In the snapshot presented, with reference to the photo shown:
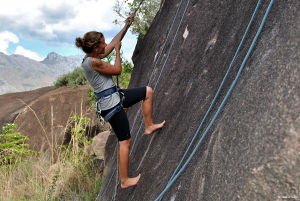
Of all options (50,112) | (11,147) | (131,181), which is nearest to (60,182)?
(11,147)

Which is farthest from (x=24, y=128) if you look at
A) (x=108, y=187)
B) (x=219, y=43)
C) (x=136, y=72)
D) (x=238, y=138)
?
(x=238, y=138)

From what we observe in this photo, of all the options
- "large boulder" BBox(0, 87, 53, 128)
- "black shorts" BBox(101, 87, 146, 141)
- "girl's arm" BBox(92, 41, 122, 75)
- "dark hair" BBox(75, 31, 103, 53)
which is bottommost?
"black shorts" BBox(101, 87, 146, 141)

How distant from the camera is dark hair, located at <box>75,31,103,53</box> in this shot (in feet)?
10.3

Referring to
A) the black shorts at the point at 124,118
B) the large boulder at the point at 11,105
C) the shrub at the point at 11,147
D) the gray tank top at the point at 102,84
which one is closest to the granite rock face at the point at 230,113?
the black shorts at the point at 124,118

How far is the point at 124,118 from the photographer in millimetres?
3314

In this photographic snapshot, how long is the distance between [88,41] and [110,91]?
558mm

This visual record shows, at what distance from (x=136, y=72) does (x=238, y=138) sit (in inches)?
172

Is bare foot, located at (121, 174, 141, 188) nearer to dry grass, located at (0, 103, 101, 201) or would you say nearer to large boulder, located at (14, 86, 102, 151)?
dry grass, located at (0, 103, 101, 201)

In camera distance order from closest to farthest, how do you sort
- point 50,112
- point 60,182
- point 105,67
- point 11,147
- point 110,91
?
point 105,67
point 110,91
point 60,182
point 11,147
point 50,112

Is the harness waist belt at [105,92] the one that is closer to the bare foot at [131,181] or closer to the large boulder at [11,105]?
the bare foot at [131,181]

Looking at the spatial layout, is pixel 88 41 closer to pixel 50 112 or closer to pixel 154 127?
pixel 154 127

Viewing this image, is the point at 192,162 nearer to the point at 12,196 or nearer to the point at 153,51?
the point at 153,51

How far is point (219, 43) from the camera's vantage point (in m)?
2.97

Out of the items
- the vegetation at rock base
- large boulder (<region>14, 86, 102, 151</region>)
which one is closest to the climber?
the vegetation at rock base
